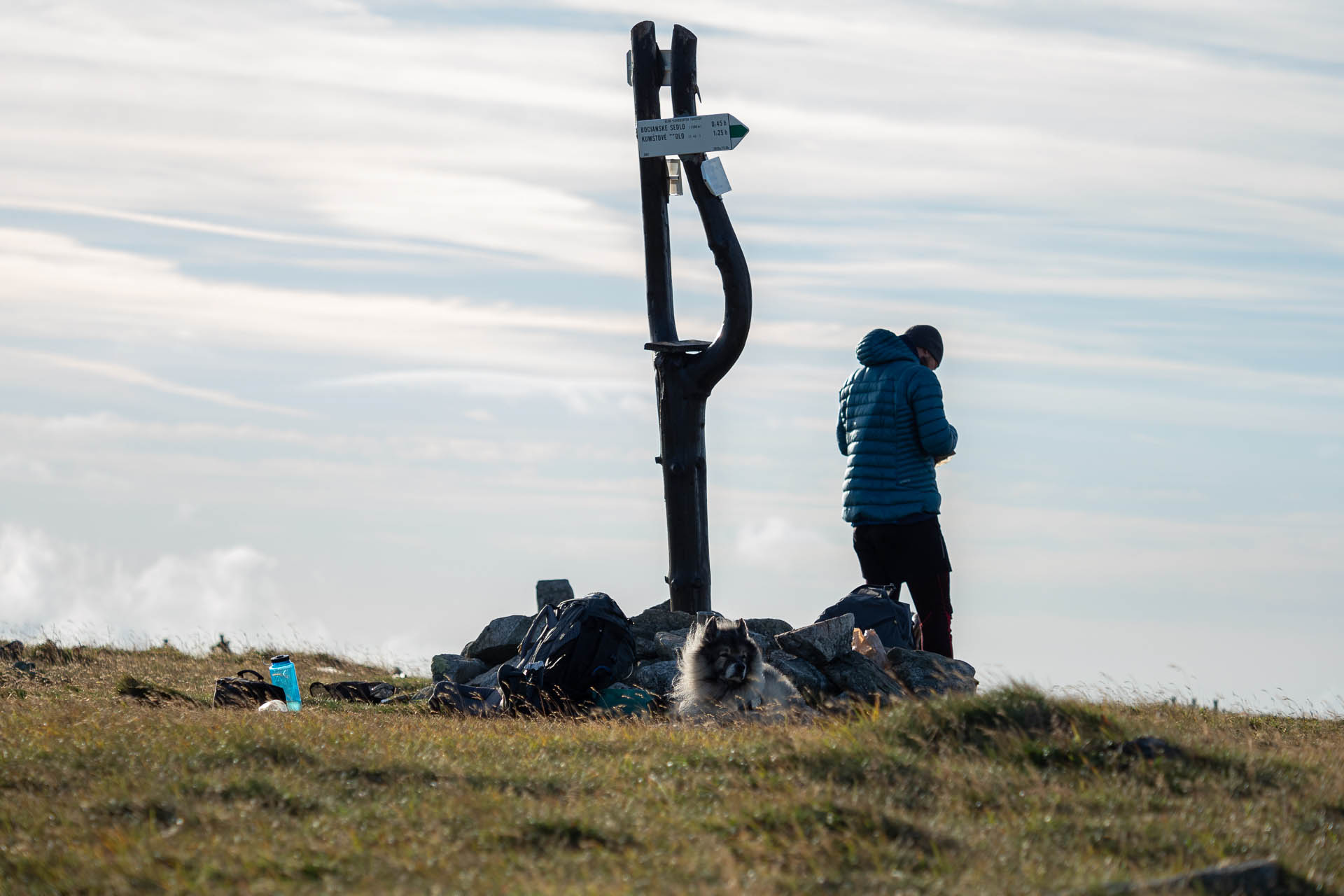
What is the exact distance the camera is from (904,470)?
11547 millimetres

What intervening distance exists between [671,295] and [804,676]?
519 cm

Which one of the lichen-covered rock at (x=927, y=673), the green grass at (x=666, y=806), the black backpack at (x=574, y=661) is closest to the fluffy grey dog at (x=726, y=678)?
the green grass at (x=666, y=806)

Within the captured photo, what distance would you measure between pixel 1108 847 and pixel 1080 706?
1954mm

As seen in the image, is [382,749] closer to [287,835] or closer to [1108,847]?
[287,835]

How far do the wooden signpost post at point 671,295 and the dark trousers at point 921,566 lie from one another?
8.08 ft

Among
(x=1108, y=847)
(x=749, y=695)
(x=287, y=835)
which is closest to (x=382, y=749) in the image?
(x=287, y=835)

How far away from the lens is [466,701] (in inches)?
429

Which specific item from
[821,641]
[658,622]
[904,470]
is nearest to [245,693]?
[658,622]

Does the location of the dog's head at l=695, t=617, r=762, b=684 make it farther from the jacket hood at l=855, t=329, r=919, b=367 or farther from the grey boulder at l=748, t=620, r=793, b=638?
the jacket hood at l=855, t=329, r=919, b=367

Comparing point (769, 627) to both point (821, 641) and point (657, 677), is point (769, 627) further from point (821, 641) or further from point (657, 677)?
point (821, 641)

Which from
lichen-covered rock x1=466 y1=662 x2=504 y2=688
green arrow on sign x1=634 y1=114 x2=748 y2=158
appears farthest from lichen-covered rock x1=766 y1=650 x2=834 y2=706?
green arrow on sign x1=634 y1=114 x2=748 y2=158

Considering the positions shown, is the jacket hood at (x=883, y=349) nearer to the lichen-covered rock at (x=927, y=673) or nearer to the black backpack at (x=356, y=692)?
the lichen-covered rock at (x=927, y=673)

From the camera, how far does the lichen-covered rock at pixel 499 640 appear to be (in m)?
13.2

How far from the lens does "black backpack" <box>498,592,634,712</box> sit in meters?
10.6
